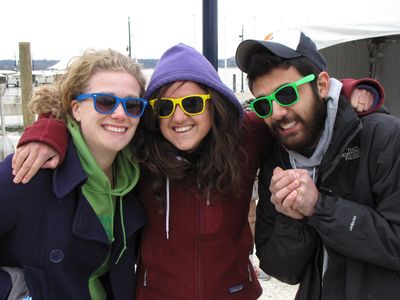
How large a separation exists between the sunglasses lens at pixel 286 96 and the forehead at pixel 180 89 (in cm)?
44

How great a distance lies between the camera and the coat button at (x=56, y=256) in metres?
1.67

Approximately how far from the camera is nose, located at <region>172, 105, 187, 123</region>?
192cm

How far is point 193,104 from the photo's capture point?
1948mm

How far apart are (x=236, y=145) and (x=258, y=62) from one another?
49 cm

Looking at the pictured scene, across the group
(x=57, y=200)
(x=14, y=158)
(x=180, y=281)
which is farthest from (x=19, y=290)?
(x=180, y=281)

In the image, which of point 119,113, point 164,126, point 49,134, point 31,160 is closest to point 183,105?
point 164,126

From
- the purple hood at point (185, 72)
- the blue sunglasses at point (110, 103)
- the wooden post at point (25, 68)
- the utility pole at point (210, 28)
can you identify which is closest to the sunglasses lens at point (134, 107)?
the blue sunglasses at point (110, 103)

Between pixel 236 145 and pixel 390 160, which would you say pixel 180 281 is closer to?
pixel 236 145

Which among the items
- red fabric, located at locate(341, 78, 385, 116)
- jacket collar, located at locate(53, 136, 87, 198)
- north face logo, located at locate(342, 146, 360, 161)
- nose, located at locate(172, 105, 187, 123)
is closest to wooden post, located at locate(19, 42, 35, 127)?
jacket collar, located at locate(53, 136, 87, 198)

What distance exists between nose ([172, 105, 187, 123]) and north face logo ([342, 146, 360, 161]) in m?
0.77

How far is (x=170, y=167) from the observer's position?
6.56 feet

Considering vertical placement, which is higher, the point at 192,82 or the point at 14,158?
the point at 192,82

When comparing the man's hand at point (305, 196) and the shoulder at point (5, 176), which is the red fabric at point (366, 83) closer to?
the man's hand at point (305, 196)

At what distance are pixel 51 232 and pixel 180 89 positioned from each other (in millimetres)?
916
